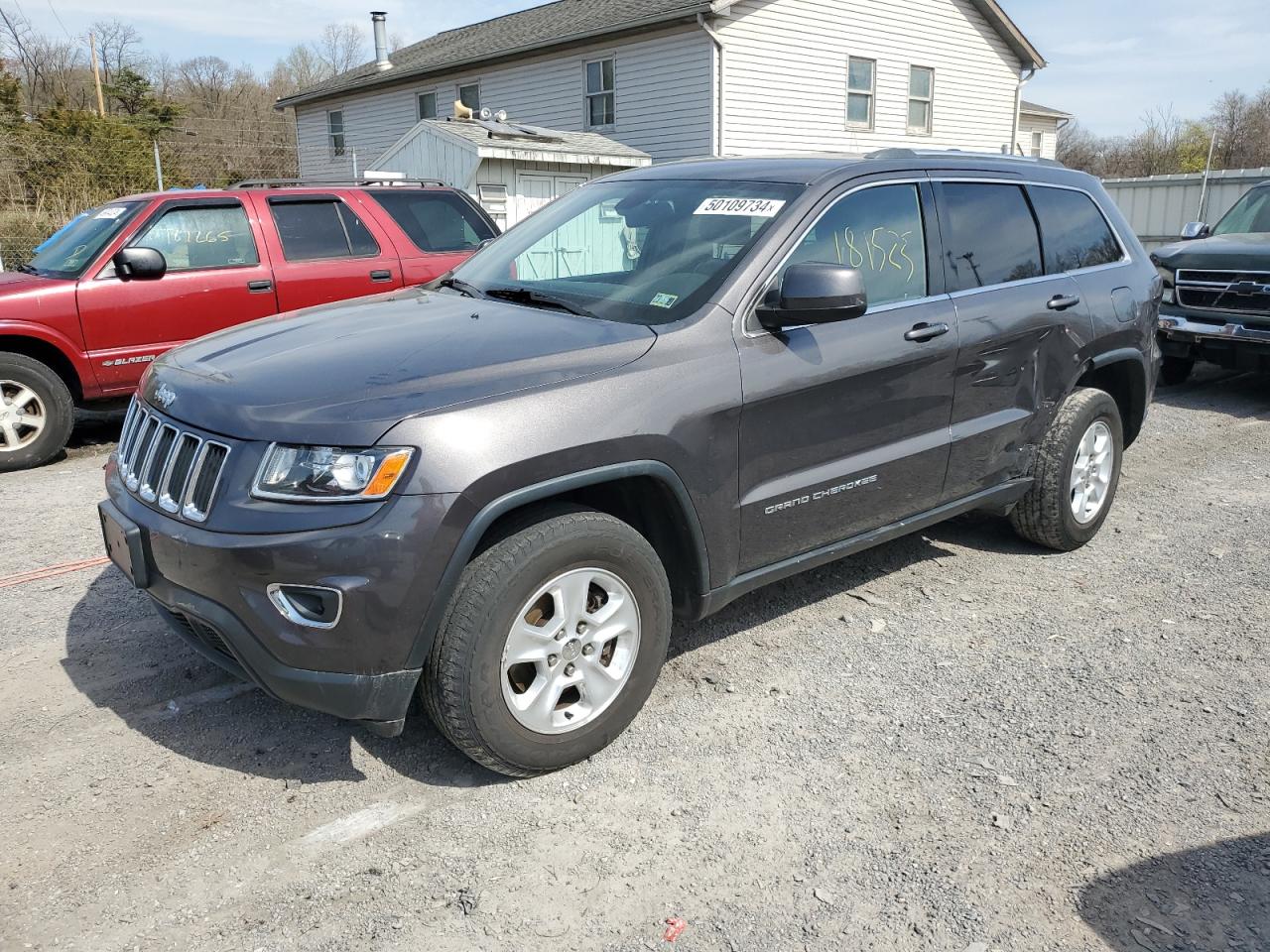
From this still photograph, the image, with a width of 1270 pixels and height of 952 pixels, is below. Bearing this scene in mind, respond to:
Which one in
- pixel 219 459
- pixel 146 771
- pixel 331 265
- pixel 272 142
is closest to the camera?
pixel 219 459

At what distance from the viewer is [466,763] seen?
10.8ft

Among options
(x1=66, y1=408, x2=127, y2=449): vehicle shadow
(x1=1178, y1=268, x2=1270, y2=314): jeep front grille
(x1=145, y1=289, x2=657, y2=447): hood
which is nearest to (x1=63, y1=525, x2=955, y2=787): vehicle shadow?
(x1=145, y1=289, x2=657, y2=447): hood

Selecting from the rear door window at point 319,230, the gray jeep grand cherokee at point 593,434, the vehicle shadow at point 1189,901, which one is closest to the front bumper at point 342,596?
the gray jeep grand cherokee at point 593,434

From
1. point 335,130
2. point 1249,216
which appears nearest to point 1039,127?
point 335,130

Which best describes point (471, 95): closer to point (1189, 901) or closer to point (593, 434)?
point (593, 434)

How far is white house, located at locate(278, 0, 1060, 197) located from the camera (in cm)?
1892

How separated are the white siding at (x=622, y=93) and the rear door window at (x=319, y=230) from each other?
11.9 metres

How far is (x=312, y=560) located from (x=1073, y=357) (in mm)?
3690

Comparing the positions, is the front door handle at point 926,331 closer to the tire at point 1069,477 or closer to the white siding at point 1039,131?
the tire at point 1069,477

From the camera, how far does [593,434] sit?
9.85ft

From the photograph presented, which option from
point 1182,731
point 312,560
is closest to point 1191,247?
point 1182,731

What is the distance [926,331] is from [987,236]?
30.8 inches

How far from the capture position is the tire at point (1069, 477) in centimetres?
479

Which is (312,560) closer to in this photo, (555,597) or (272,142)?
(555,597)
